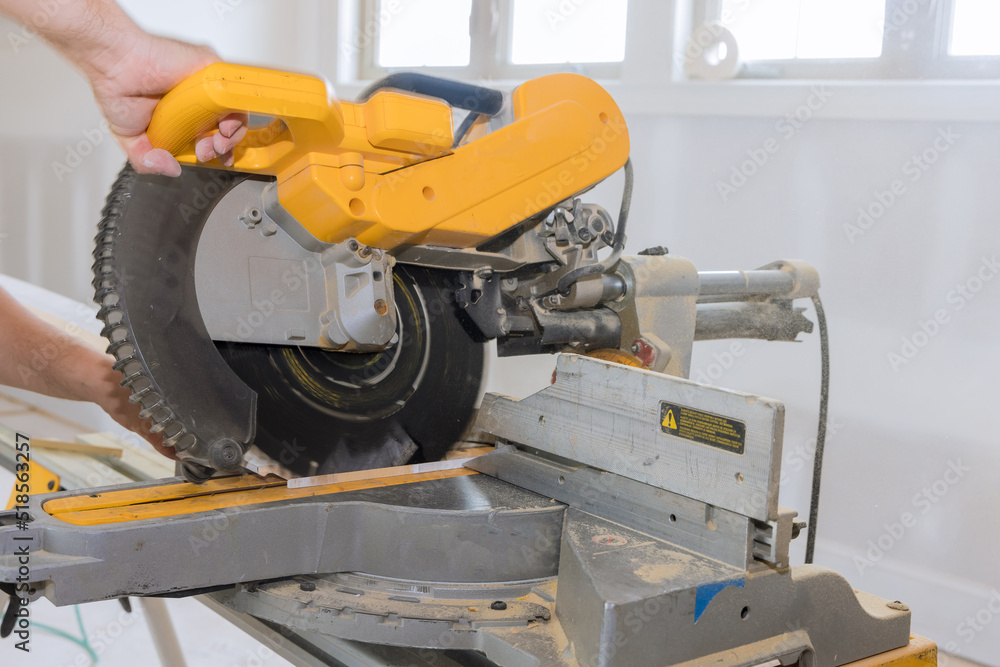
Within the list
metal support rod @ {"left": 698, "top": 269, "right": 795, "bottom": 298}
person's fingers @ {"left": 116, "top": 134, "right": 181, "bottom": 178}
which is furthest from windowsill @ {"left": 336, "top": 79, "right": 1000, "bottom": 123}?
person's fingers @ {"left": 116, "top": 134, "right": 181, "bottom": 178}

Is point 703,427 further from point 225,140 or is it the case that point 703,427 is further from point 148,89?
point 148,89

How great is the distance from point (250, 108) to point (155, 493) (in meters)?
0.47

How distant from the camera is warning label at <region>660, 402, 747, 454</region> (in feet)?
2.98

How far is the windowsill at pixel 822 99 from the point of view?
2.16 meters

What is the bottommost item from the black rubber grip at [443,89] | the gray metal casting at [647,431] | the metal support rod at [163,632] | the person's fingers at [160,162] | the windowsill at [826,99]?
the metal support rod at [163,632]

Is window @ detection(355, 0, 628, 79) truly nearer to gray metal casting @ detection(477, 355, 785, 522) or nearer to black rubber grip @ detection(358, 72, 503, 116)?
black rubber grip @ detection(358, 72, 503, 116)

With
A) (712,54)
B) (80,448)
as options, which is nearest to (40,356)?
(80,448)

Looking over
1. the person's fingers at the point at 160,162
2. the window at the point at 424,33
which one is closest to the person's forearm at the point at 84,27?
the person's fingers at the point at 160,162

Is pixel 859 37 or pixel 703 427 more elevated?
pixel 859 37

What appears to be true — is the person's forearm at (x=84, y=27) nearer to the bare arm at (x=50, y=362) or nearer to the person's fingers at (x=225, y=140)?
the person's fingers at (x=225, y=140)

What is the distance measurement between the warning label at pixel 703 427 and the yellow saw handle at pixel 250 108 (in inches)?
20.2

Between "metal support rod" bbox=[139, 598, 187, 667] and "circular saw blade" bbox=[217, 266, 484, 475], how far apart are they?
777 millimetres

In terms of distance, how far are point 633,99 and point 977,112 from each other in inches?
40.9

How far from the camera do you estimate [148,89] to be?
3.21 ft
